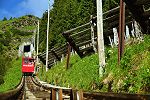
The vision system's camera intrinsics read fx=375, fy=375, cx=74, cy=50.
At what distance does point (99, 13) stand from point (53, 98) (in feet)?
26.2

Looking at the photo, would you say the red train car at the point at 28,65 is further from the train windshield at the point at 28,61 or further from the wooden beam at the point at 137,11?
the wooden beam at the point at 137,11

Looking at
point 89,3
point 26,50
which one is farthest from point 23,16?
point 89,3

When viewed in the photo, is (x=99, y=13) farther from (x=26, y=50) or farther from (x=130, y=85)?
(x=26, y=50)

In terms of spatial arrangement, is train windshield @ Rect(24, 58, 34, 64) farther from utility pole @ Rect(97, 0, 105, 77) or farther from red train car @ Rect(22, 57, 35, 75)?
utility pole @ Rect(97, 0, 105, 77)

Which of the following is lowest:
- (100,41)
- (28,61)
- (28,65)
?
(100,41)

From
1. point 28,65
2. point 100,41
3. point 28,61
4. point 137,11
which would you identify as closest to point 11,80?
point 28,65

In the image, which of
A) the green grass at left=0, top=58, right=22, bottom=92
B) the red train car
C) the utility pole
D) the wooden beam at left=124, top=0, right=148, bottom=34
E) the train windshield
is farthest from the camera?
the red train car

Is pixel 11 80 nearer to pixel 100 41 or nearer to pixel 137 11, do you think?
pixel 100 41

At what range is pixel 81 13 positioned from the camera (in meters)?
56.6

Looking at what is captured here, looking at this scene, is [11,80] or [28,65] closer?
[28,65]

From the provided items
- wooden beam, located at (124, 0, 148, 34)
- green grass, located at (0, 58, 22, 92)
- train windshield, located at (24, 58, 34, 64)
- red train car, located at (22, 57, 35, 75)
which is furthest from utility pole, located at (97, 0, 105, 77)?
red train car, located at (22, 57, 35, 75)

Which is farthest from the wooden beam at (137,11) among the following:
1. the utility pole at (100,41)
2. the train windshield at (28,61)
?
the train windshield at (28,61)

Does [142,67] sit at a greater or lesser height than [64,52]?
lesser

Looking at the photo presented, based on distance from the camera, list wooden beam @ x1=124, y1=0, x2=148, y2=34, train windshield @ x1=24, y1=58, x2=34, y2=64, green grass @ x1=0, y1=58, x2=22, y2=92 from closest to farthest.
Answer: wooden beam @ x1=124, y1=0, x2=148, y2=34, green grass @ x1=0, y1=58, x2=22, y2=92, train windshield @ x1=24, y1=58, x2=34, y2=64
